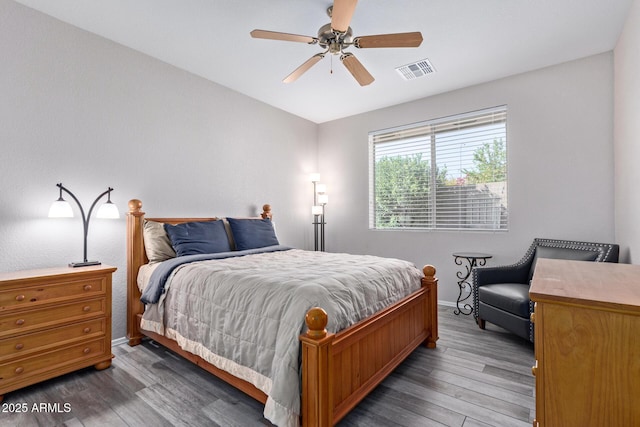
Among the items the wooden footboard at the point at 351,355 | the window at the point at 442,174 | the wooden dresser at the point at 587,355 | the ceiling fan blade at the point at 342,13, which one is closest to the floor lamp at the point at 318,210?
the window at the point at 442,174

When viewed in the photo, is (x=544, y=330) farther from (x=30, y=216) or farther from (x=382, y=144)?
(x=382, y=144)

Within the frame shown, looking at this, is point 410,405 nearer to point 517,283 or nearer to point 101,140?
point 517,283

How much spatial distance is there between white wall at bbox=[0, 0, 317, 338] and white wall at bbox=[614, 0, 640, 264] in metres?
3.81

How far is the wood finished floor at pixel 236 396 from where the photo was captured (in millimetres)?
1743

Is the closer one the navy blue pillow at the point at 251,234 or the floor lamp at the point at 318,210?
the navy blue pillow at the point at 251,234

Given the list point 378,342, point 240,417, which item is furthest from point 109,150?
point 378,342

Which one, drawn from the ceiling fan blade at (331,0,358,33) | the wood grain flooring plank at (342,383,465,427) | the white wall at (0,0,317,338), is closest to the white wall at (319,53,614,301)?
the wood grain flooring plank at (342,383,465,427)

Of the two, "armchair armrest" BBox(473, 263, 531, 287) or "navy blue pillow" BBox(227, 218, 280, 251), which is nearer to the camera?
"armchair armrest" BBox(473, 263, 531, 287)

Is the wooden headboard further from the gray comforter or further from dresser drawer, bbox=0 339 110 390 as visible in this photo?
dresser drawer, bbox=0 339 110 390

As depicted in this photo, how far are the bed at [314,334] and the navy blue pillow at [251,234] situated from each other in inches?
10.3

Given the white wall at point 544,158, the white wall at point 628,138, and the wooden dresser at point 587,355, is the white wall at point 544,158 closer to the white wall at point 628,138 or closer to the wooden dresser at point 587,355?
the white wall at point 628,138

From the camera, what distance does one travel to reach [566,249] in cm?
288

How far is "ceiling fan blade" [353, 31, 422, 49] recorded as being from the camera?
2146mm

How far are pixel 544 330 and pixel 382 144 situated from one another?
13.0 ft
